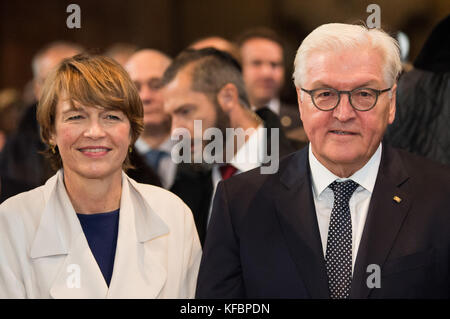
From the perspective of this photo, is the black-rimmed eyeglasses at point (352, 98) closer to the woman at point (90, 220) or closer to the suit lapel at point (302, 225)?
the suit lapel at point (302, 225)

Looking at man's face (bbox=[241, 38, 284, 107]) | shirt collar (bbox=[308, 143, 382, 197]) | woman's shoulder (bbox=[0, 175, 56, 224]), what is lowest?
woman's shoulder (bbox=[0, 175, 56, 224])

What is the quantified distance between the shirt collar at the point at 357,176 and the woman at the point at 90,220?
0.48 meters

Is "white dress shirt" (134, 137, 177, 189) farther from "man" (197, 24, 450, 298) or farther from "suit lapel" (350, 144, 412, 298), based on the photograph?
"suit lapel" (350, 144, 412, 298)

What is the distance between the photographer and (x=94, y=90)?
210 centimetres

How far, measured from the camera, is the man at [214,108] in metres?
2.79

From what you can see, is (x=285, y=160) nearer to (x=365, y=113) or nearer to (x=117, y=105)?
(x=365, y=113)

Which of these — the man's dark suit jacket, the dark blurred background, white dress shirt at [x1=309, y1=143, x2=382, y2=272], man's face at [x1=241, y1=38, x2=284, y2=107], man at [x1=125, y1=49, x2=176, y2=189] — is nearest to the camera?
the man's dark suit jacket

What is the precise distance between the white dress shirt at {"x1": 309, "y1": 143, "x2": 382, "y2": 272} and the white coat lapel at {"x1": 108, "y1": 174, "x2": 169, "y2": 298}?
53 centimetres

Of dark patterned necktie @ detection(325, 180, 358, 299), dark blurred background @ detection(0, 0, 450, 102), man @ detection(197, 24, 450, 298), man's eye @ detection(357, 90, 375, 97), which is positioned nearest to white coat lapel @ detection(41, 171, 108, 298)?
man @ detection(197, 24, 450, 298)

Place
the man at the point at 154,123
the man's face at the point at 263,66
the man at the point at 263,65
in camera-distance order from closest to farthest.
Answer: the man at the point at 154,123
the man at the point at 263,65
the man's face at the point at 263,66

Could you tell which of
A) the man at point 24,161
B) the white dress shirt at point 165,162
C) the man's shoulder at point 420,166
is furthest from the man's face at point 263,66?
the man's shoulder at point 420,166

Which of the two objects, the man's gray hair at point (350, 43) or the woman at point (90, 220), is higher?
the man's gray hair at point (350, 43)

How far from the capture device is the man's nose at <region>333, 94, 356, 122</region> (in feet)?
6.64

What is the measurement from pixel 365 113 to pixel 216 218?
59 centimetres
